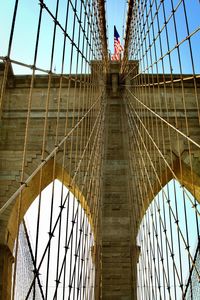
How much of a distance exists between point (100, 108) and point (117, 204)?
219 cm

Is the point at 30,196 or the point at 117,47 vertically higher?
the point at 117,47

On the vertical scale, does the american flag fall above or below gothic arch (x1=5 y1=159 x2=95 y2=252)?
above

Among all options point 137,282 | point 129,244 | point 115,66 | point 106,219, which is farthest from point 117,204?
point 115,66

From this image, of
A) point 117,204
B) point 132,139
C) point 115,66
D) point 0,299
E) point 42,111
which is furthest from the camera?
point 115,66

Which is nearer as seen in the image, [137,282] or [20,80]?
[137,282]

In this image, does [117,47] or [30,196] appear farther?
[117,47]

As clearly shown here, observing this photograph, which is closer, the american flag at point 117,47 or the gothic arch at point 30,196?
the gothic arch at point 30,196

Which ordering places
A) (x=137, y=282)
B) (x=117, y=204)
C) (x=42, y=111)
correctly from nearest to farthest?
(x=137, y=282)
(x=117, y=204)
(x=42, y=111)

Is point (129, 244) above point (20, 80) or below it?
below

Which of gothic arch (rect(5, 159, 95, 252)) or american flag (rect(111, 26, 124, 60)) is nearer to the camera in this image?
gothic arch (rect(5, 159, 95, 252))

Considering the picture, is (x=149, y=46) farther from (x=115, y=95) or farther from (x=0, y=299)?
(x=0, y=299)

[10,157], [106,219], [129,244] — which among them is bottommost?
[129,244]

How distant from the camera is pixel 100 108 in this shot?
9.95 m

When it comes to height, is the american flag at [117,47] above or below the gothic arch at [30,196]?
above
